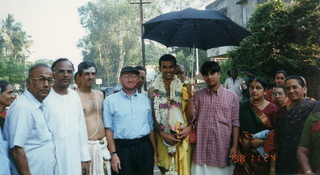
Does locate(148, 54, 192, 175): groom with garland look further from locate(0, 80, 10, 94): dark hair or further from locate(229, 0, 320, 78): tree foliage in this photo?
locate(229, 0, 320, 78): tree foliage

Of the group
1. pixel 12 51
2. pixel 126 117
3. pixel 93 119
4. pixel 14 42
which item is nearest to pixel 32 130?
pixel 93 119

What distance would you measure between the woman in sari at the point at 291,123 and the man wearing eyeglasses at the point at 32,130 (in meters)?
2.59

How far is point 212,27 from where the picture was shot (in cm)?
401

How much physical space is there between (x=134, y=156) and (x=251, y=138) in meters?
1.51

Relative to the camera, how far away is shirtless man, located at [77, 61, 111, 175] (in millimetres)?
3213

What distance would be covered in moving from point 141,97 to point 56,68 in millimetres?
1131

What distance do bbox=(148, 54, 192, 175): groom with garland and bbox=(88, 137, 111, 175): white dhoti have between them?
0.71 m

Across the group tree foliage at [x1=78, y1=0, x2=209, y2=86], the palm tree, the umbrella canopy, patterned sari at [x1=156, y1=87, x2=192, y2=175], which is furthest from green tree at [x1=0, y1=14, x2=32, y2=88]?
tree foliage at [x1=78, y1=0, x2=209, y2=86]

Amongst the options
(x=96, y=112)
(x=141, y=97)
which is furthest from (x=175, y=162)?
(x=96, y=112)

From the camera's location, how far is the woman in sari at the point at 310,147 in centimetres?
267

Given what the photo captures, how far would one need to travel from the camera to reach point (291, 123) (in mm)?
3049

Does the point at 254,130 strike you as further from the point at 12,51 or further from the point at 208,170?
the point at 12,51
